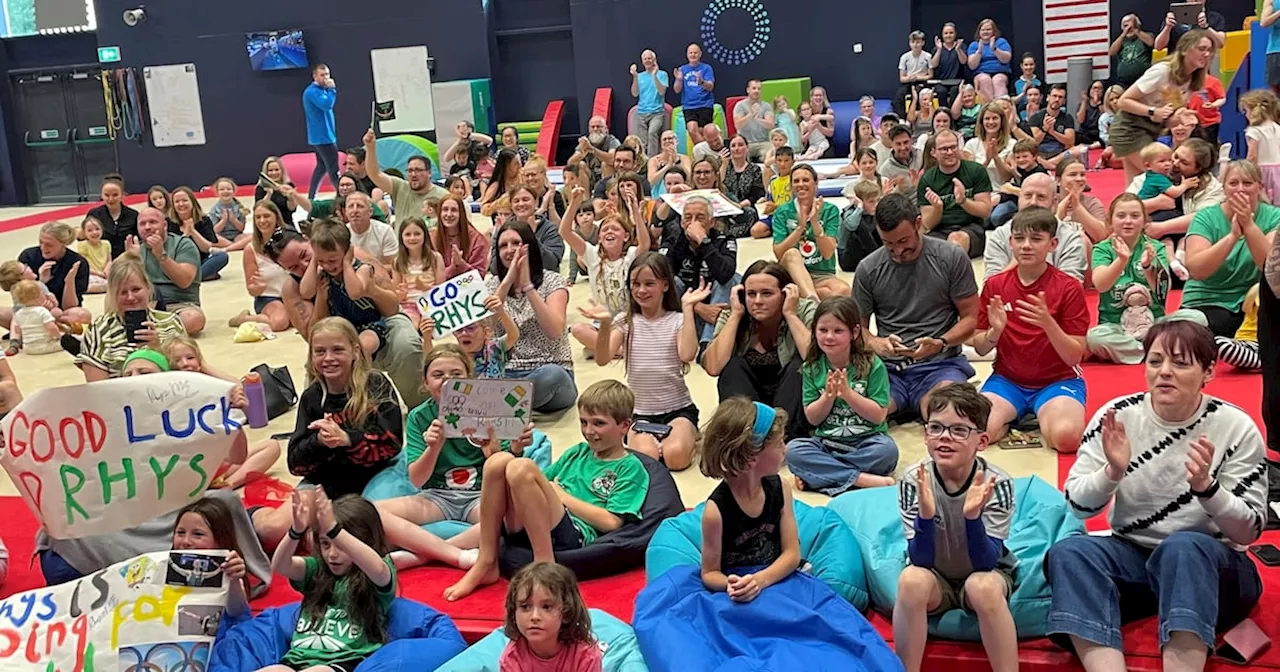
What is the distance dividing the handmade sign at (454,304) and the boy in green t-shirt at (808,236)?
2.22 meters

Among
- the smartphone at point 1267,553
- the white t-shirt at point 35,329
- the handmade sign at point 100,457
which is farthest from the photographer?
the white t-shirt at point 35,329

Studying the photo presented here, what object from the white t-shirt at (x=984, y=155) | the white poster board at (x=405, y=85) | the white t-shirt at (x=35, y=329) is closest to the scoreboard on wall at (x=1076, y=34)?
the white t-shirt at (x=984, y=155)

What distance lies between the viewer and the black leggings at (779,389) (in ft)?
17.7

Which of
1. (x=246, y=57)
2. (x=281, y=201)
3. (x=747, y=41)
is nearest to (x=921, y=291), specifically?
(x=281, y=201)

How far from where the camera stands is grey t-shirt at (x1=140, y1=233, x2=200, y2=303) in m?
9.19

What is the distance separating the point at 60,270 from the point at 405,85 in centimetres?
1189

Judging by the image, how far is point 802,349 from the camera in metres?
5.41

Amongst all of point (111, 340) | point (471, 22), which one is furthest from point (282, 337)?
point (471, 22)

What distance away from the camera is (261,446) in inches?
233

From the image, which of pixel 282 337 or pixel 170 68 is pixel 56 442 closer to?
pixel 282 337

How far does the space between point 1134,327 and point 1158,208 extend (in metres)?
1.93

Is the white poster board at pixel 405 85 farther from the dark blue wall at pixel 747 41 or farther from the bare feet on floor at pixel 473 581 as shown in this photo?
the bare feet on floor at pixel 473 581

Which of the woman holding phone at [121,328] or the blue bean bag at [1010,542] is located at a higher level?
the woman holding phone at [121,328]

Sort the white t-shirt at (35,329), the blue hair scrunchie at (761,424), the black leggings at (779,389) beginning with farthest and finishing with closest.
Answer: the white t-shirt at (35,329)
the black leggings at (779,389)
the blue hair scrunchie at (761,424)
